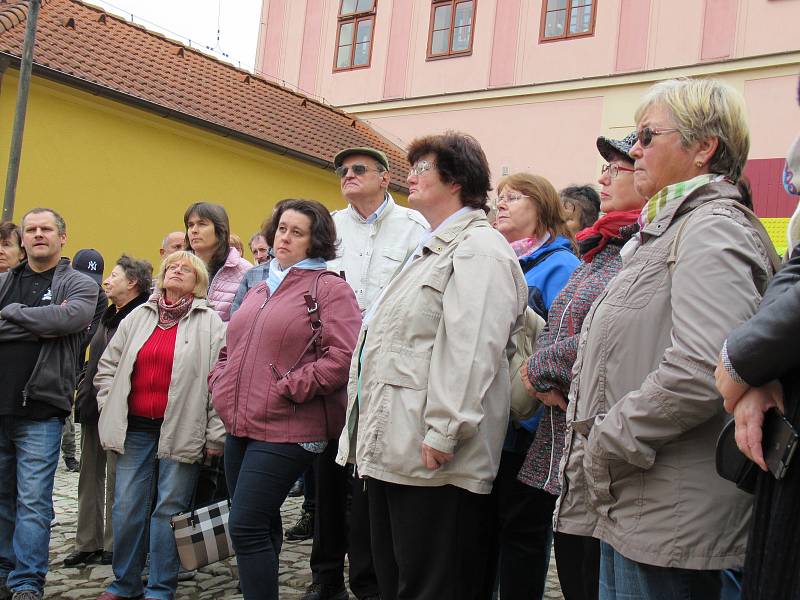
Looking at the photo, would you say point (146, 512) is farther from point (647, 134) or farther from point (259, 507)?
point (647, 134)

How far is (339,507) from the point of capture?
4.57 metres

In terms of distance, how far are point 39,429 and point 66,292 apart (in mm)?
758

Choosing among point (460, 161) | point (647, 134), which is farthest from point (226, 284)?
point (647, 134)

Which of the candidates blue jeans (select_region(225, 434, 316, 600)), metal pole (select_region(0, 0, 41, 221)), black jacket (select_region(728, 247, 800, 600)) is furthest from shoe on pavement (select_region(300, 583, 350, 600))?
metal pole (select_region(0, 0, 41, 221))

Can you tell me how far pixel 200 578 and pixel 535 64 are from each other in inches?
621

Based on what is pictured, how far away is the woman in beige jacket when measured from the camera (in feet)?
9.71

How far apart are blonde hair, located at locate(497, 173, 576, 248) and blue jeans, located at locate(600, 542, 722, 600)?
211 cm

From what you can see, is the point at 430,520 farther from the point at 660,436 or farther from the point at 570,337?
the point at 660,436

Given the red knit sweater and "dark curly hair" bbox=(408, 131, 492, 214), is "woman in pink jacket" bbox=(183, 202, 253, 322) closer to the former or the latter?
the red knit sweater

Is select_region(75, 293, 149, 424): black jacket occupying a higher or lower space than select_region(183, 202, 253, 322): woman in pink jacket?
lower

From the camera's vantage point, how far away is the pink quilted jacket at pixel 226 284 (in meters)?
5.55

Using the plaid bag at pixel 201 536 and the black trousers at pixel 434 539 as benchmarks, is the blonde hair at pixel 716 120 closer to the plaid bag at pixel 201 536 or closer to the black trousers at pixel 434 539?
the black trousers at pixel 434 539

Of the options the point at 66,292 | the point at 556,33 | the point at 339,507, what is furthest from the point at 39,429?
the point at 556,33

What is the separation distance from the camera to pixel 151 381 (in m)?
4.63
